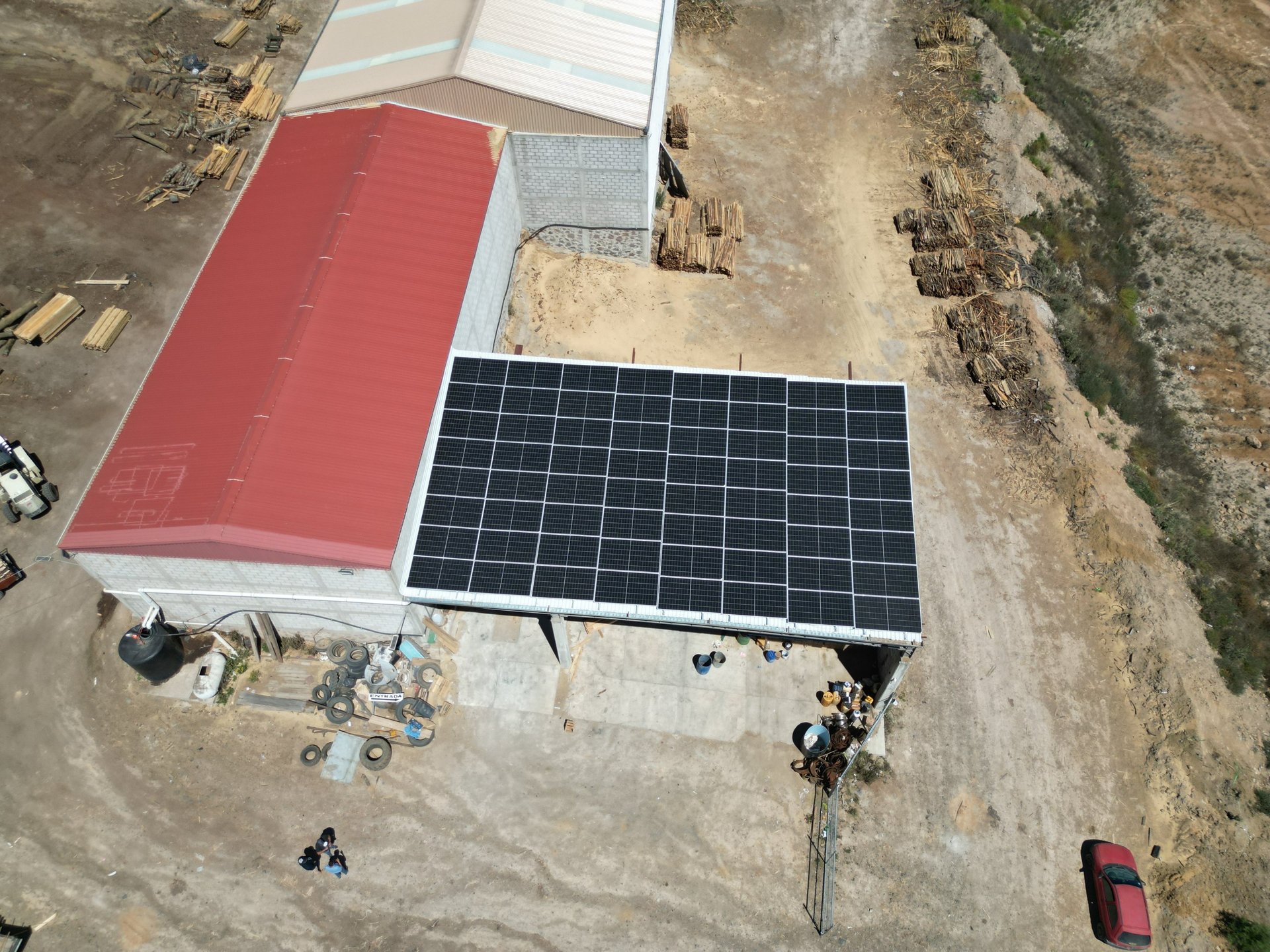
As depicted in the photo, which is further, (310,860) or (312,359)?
(312,359)

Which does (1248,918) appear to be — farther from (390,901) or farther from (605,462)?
(390,901)

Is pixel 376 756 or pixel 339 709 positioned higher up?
pixel 339 709

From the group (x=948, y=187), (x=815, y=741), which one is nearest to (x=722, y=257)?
(x=948, y=187)

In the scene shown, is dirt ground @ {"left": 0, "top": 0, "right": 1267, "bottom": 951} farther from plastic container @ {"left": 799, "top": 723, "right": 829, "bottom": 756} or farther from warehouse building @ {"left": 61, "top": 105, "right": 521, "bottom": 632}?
warehouse building @ {"left": 61, "top": 105, "right": 521, "bottom": 632}

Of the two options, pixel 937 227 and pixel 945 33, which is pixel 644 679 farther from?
pixel 945 33

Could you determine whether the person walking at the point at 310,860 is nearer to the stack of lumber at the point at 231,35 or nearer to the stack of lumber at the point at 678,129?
the stack of lumber at the point at 678,129

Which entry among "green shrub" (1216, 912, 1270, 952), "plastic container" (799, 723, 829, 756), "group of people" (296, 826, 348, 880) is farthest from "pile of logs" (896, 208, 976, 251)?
"group of people" (296, 826, 348, 880)

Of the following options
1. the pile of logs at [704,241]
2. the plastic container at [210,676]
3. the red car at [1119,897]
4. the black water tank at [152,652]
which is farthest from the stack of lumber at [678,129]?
the red car at [1119,897]
